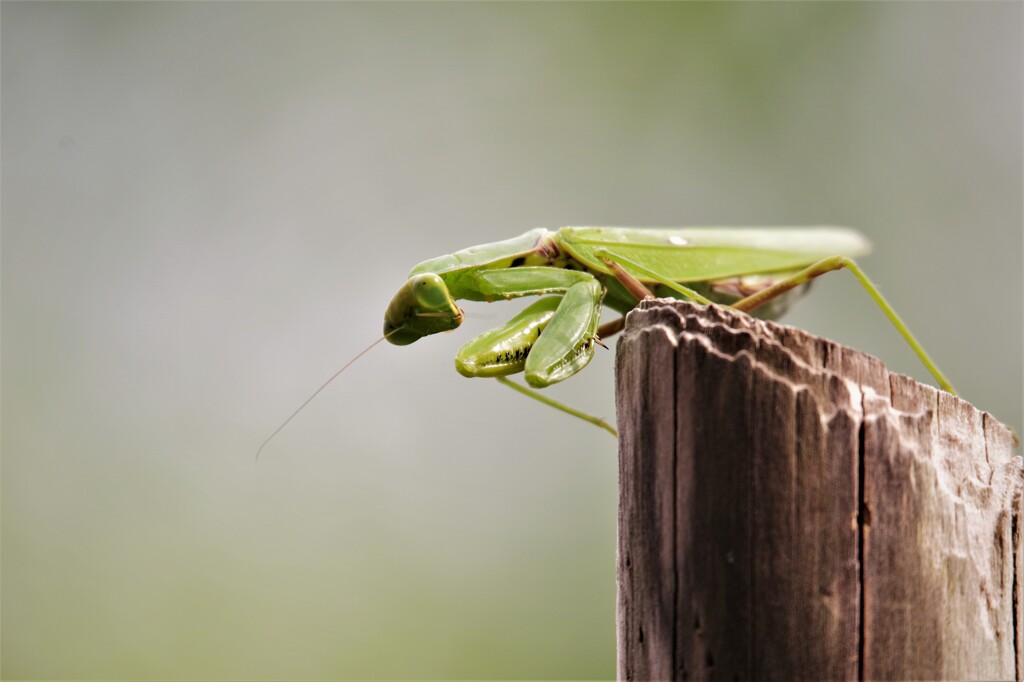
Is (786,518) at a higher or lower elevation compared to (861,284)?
lower

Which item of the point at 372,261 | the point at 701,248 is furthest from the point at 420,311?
the point at 372,261

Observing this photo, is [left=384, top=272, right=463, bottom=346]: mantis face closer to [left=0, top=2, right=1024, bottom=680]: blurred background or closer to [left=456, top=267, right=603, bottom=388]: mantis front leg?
[left=456, top=267, right=603, bottom=388]: mantis front leg

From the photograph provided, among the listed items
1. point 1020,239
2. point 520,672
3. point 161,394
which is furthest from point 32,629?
point 1020,239

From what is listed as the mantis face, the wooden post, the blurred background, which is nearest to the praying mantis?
the mantis face

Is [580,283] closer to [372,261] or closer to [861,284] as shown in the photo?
[861,284]

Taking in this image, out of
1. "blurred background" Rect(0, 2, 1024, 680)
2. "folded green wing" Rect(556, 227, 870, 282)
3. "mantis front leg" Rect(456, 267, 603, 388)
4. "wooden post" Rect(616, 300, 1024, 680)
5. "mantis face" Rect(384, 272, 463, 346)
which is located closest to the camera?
"wooden post" Rect(616, 300, 1024, 680)

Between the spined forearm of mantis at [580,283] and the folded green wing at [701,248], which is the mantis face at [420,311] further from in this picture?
the folded green wing at [701,248]

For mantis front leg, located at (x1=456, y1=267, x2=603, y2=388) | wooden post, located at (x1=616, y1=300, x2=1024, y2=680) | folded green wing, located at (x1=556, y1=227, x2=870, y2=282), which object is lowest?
wooden post, located at (x1=616, y1=300, x2=1024, y2=680)

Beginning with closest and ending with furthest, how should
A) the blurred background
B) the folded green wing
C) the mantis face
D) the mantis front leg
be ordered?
1. the mantis front leg
2. the mantis face
3. the folded green wing
4. the blurred background
